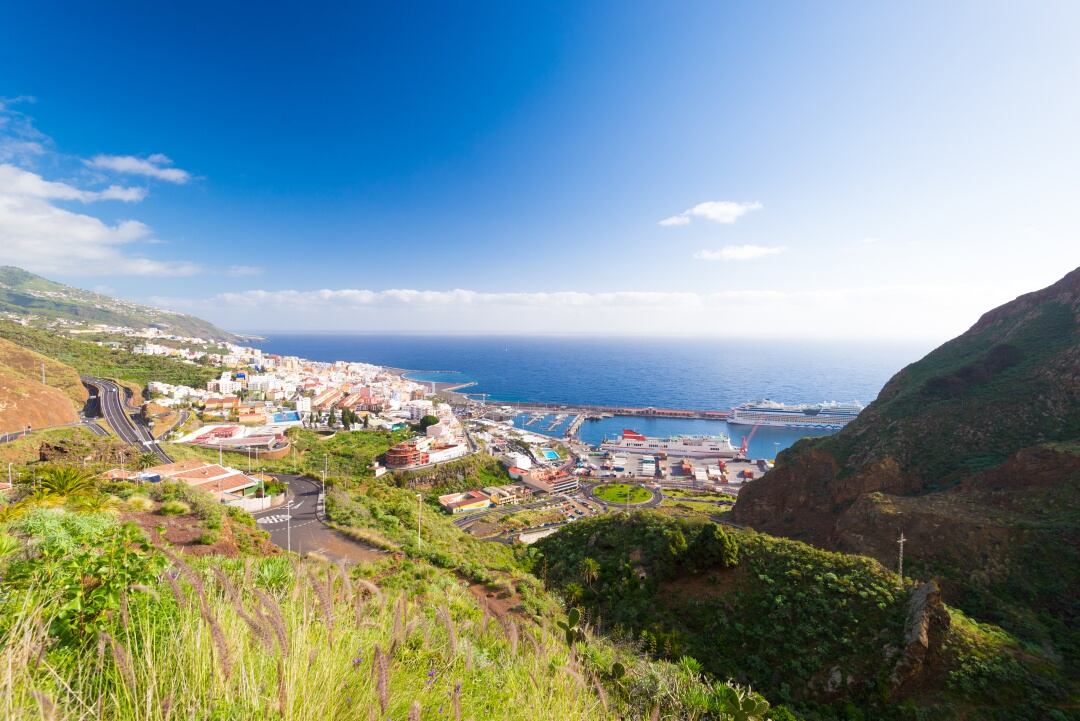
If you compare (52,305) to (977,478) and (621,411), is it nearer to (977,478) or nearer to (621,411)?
(621,411)

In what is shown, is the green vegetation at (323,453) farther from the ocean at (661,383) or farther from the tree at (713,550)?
the ocean at (661,383)

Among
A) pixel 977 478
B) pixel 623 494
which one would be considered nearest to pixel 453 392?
pixel 623 494

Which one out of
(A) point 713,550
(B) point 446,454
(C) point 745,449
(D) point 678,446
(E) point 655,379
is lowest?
(C) point 745,449

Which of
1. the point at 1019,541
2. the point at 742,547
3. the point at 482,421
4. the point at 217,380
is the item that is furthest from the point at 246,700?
the point at 217,380

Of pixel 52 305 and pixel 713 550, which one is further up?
pixel 52 305

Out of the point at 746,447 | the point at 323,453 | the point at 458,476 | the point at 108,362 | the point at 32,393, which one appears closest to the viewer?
the point at 32,393

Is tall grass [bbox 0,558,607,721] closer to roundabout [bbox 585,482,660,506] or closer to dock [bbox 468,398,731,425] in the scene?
roundabout [bbox 585,482,660,506]

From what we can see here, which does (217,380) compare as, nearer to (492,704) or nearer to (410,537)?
(410,537)
